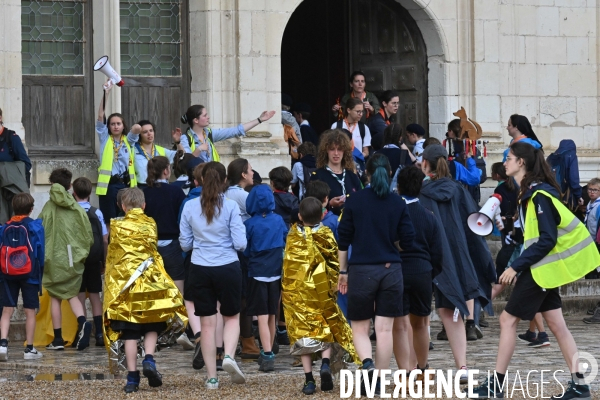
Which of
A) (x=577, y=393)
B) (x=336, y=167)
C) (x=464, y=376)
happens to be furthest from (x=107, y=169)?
(x=577, y=393)

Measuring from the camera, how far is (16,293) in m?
11.8

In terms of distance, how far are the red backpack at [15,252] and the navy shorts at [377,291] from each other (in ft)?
11.7

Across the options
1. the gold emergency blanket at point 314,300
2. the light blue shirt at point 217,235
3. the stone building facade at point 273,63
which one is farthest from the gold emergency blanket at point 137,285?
the stone building facade at point 273,63

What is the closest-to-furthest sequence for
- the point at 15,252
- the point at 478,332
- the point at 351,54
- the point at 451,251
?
the point at 451,251 < the point at 15,252 < the point at 478,332 < the point at 351,54

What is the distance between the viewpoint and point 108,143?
13.3 meters

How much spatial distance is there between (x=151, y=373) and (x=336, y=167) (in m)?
3.19

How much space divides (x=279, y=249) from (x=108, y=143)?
2.91 m

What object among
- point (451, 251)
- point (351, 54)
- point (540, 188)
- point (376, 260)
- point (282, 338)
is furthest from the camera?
point (351, 54)

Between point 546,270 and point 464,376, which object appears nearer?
point 546,270

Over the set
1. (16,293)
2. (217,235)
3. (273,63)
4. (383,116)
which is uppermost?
(273,63)

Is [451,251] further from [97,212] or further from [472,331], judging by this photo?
[97,212]

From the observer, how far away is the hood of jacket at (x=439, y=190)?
10.3 meters

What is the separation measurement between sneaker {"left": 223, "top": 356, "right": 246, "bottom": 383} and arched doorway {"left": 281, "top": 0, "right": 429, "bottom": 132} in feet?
26.1

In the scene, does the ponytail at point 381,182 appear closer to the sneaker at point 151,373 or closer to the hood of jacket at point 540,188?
the hood of jacket at point 540,188
